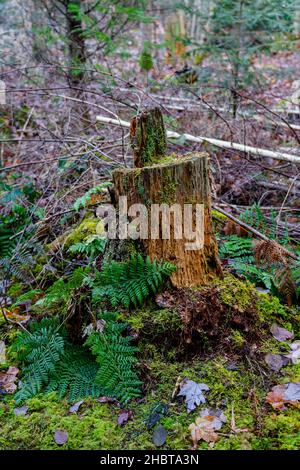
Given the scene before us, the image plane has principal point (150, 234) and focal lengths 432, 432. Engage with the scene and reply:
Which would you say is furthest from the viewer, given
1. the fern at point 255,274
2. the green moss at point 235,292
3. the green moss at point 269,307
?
the fern at point 255,274

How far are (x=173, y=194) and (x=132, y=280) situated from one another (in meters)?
0.66

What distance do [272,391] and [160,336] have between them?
805 millimetres

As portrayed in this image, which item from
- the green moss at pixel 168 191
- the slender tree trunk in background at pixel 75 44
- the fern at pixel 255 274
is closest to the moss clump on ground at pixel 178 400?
the fern at pixel 255 274

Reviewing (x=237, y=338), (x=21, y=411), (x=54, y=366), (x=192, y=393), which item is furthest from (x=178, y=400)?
(x=21, y=411)

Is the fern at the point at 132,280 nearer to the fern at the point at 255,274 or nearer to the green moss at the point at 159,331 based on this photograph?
the green moss at the point at 159,331

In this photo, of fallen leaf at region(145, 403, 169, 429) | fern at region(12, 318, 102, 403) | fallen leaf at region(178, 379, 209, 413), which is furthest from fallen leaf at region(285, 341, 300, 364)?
fern at region(12, 318, 102, 403)

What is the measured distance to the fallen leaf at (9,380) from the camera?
9.80 ft

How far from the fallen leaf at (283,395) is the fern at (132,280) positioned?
101cm

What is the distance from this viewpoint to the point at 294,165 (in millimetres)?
5629

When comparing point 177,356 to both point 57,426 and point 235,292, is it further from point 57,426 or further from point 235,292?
point 57,426

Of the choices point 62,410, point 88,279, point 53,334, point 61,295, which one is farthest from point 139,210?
point 62,410

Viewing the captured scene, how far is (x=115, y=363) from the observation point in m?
2.78

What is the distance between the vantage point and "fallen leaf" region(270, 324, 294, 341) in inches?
127

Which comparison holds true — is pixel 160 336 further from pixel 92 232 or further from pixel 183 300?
pixel 92 232
